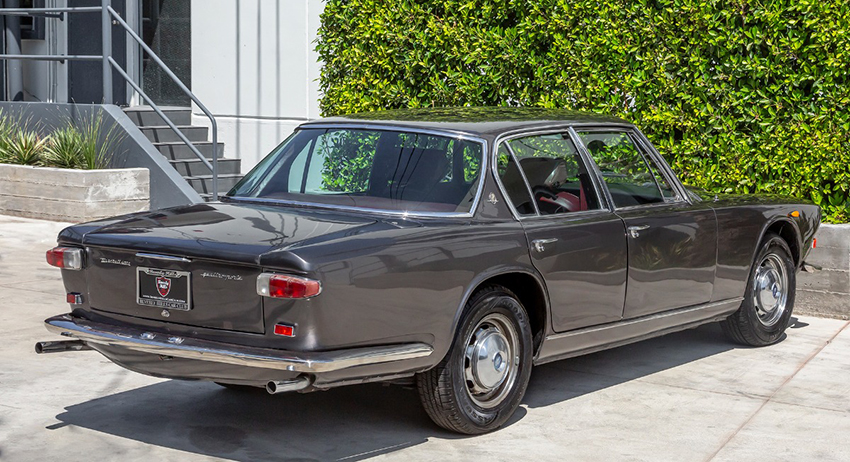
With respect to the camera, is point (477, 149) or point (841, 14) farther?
point (841, 14)

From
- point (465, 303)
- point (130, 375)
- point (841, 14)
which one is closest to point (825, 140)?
point (841, 14)

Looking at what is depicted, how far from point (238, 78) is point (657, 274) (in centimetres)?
855

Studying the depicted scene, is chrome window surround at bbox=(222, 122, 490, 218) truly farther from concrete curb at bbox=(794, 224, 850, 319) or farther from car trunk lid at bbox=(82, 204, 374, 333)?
concrete curb at bbox=(794, 224, 850, 319)

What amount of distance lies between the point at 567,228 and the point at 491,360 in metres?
0.88

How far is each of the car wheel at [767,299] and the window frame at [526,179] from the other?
169 centimetres

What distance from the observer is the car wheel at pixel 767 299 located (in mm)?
7703

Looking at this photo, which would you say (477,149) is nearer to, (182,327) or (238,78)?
(182,327)

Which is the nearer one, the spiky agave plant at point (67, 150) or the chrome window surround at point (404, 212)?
the chrome window surround at point (404, 212)

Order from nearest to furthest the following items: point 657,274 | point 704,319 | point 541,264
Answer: point 541,264 → point 657,274 → point 704,319

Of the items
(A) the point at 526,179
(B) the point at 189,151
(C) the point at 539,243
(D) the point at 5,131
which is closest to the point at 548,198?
(A) the point at 526,179

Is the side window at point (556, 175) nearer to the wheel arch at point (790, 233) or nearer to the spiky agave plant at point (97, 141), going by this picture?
the wheel arch at point (790, 233)

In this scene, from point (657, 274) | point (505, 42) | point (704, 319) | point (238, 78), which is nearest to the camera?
point (657, 274)

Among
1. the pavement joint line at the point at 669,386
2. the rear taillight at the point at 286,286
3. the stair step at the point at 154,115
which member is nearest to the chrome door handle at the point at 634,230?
the pavement joint line at the point at 669,386

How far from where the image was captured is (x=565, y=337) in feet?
19.8
